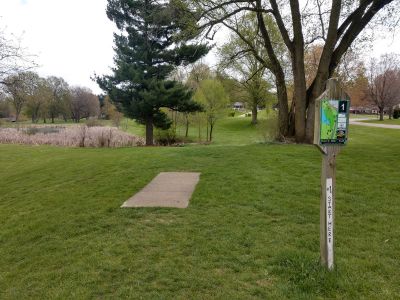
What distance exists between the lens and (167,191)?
623 centimetres

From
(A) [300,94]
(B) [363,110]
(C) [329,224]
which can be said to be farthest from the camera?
(B) [363,110]

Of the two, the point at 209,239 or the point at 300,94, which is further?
the point at 300,94

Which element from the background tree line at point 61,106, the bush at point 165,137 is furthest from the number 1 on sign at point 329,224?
the background tree line at point 61,106

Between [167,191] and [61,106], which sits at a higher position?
[61,106]

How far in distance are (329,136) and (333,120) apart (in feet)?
0.49

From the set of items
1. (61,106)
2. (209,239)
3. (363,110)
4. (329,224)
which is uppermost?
(61,106)

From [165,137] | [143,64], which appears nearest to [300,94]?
[143,64]

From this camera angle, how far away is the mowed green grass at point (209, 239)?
10.0ft

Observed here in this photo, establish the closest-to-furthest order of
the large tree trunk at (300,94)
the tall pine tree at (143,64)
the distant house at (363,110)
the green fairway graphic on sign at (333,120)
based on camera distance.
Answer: the green fairway graphic on sign at (333,120) → the large tree trunk at (300,94) → the tall pine tree at (143,64) → the distant house at (363,110)

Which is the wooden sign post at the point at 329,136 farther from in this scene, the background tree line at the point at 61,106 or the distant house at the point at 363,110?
the distant house at the point at 363,110

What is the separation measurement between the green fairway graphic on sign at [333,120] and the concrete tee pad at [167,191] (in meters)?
2.88

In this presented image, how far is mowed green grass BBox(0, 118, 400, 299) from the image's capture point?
10.0ft

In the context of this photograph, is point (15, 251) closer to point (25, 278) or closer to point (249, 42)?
point (25, 278)

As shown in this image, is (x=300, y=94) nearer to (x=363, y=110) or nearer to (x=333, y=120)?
(x=333, y=120)
